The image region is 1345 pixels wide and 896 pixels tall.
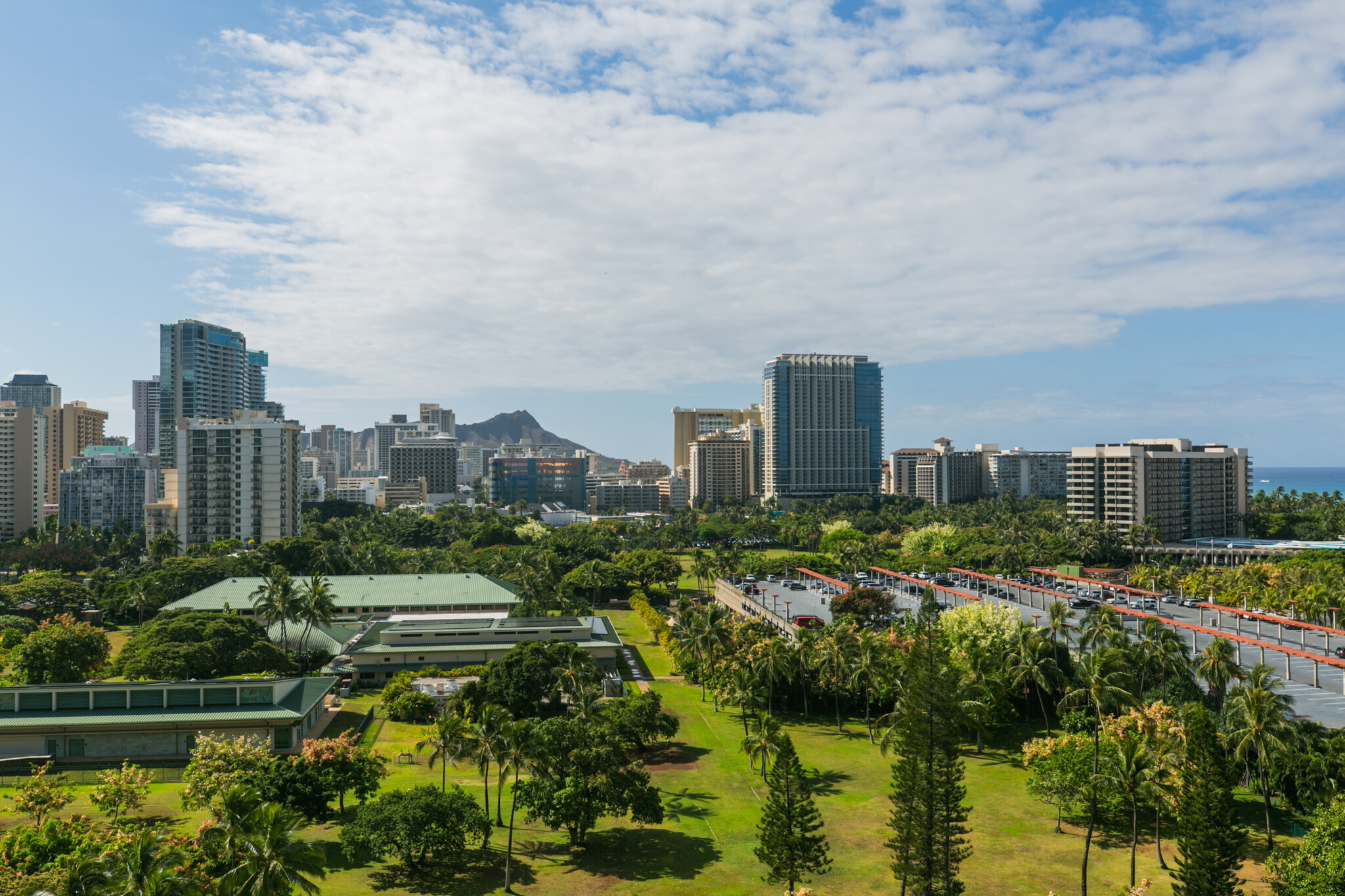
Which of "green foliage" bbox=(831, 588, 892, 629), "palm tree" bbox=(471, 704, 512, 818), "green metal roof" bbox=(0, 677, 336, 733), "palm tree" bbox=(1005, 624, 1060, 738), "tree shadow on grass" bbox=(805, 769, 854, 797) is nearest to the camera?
"palm tree" bbox=(471, 704, 512, 818)

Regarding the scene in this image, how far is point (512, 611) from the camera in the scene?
9656cm

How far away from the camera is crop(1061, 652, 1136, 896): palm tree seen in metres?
43.6

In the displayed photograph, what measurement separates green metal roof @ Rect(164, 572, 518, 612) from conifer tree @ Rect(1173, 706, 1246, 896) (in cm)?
7268

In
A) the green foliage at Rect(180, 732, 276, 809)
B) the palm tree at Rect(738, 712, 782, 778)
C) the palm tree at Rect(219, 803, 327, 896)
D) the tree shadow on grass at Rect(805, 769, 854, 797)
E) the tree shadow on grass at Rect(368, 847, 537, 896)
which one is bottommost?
the tree shadow on grass at Rect(805, 769, 854, 797)

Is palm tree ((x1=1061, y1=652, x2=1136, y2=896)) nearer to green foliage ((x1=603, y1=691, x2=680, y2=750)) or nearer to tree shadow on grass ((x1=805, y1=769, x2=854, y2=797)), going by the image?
tree shadow on grass ((x1=805, y1=769, x2=854, y2=797))

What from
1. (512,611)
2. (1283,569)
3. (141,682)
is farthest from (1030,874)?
(1283,569)

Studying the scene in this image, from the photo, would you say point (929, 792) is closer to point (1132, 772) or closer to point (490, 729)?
point (1132, 772)

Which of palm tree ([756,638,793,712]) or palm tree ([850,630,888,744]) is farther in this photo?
palm tree ([756,638,793,712])

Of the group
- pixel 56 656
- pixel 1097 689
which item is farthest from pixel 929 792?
A: pixel 56 656

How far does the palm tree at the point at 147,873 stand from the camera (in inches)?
944

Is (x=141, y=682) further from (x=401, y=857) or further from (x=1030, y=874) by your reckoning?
(x=1030, y=874)

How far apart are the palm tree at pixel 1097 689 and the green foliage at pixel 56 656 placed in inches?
2763

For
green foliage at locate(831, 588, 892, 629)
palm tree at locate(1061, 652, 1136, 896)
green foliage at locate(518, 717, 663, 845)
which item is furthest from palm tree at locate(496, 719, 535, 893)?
green foliage at locate(831, 588, 892, 629)

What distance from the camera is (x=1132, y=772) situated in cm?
3872
